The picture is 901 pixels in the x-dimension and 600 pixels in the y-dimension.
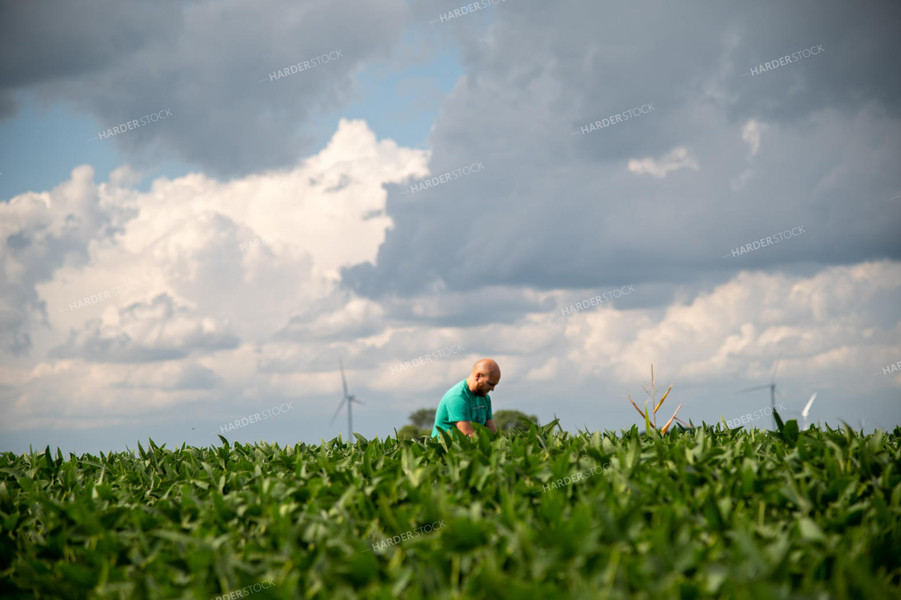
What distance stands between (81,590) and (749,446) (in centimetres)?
550

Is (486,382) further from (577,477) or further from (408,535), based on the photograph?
(408,535)

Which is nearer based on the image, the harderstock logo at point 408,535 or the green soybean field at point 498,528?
the green soybean field at point 498,528

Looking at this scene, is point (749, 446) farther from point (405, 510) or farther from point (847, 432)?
point (405, 510)

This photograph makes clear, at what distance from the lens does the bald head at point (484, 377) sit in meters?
10.5

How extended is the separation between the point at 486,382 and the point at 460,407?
546 millimetres

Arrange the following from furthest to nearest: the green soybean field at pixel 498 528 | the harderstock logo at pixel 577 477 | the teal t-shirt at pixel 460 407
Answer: the teal t-shirt at pixel 460 407
the harderstock logo at pixel 577 477
the green soybean field at pixel 498 528

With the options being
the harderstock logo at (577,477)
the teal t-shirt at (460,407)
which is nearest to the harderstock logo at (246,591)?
the harderstock logo at (577,477)

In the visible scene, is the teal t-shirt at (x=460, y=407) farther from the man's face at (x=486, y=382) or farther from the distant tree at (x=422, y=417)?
the distant tree at (x=422, y=417)

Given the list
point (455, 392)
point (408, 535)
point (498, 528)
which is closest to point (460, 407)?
point (455, 392)

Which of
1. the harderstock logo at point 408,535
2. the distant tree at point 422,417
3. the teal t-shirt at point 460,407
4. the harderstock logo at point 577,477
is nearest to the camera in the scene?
the harderstock logo at point 408,535

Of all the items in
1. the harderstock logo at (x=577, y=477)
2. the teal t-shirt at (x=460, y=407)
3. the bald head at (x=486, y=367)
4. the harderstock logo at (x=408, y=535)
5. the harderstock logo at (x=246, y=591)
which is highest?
the bald head at (x=486, y=367)

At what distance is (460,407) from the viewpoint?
405 inches

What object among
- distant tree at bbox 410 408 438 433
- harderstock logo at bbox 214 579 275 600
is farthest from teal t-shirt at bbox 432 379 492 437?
distant tree at bbox 410 408 438 433

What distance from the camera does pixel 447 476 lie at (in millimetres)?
5773
